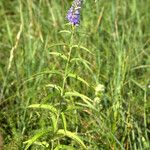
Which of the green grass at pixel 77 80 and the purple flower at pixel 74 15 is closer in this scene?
the purple flower at pixel 74 15

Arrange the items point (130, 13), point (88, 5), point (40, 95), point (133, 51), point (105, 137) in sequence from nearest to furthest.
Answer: point (105, 137) → point (40, 95) → point (133, 51) → point (88, 5) → point (130, 13)

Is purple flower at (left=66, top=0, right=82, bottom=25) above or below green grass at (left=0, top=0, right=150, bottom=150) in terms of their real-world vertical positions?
above

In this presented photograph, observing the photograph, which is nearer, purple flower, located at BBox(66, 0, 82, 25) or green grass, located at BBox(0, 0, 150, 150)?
purple flower, located at BBox(66, 0, 82, 25)

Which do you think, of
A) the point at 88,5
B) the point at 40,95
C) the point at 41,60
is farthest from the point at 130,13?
the point at 40,95

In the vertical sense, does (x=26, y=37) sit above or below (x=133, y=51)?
above

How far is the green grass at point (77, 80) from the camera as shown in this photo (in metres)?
2.41

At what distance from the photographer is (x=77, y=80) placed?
3.03m

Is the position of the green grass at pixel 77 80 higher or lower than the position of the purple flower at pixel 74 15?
lower

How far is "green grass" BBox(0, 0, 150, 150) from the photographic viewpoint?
7.92 feet

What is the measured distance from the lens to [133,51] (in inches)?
Result: 134

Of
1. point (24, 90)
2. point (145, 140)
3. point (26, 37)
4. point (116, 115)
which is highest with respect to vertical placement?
point (26, 37)

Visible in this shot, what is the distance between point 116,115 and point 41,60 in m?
0.73

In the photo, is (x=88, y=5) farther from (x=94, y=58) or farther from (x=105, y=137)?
(x=105, y=137)

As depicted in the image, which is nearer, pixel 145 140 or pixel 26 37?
pixel 145 140
